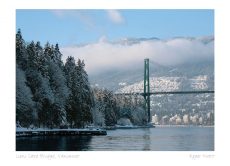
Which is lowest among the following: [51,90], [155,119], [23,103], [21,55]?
[155,119]

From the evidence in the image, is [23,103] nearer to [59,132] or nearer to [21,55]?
[21,55]

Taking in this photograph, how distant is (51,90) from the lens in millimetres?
28141

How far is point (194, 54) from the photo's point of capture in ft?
67.8

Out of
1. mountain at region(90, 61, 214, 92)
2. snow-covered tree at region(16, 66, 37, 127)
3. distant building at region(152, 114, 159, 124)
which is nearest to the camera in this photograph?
mountain at region(90, 61, 214, 92)

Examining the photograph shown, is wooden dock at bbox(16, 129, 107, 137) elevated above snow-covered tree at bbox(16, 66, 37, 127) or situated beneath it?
situated beneath

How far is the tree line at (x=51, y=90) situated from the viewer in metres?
24.2

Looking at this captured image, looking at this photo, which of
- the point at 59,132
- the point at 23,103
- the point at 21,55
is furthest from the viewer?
the point at 59,132

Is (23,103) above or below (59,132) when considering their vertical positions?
above

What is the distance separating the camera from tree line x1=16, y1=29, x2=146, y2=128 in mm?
24203

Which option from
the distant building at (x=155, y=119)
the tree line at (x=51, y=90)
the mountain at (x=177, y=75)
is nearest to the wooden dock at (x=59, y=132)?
the tree line at (x=51, y=90)

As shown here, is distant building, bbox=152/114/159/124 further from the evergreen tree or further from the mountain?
the evergreen tree

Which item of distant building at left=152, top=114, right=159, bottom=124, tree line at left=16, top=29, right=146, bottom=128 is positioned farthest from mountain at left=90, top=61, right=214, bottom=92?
distant building at left=152, top=114, right=159, bottom=124

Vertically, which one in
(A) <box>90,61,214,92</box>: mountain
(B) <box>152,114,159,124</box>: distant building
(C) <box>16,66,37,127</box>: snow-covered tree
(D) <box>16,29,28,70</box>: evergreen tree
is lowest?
(B) <box>152,114,159,124</box>: distant building

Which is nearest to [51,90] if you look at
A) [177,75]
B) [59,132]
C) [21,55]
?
[59,132]
